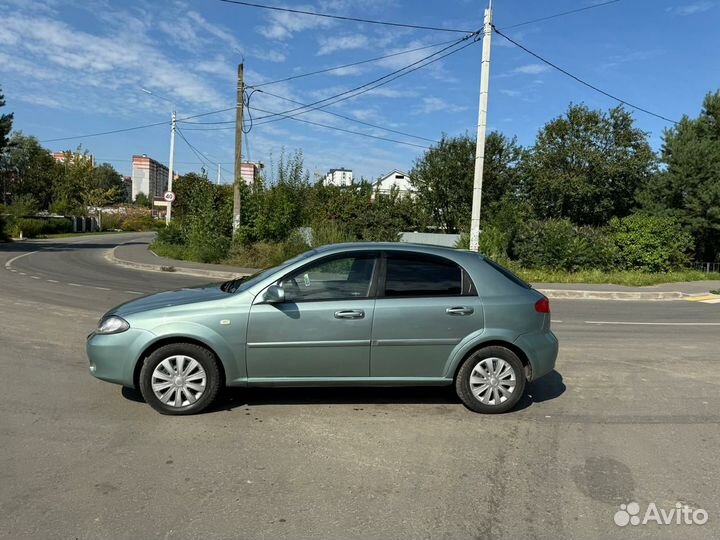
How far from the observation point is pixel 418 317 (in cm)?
475

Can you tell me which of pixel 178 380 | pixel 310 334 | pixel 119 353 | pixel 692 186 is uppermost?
pixel 692 186

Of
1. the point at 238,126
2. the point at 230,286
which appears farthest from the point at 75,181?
the point at 230,286

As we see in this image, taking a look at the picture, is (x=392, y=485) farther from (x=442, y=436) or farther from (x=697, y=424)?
(x=697, y=424)

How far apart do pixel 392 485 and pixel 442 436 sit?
37.5 inches

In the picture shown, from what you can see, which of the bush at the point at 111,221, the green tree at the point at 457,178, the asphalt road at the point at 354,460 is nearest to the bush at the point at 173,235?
the green tree at the point at 457,178

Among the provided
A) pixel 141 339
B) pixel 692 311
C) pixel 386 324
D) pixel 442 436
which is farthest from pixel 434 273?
pixel 692 311

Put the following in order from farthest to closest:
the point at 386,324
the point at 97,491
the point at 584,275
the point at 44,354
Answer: the point at 584,275 → the point at 44,354 → the point at 386,324 → the point at 97,491

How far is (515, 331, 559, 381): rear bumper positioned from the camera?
194 inches

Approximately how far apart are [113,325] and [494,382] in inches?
135

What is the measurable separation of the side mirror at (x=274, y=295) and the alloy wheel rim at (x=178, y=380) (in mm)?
815

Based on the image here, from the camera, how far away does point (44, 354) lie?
262 inches

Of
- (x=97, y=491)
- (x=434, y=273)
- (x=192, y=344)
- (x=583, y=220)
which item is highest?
(x=583, y=220)

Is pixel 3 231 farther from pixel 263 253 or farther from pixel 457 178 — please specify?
pixel 457 178

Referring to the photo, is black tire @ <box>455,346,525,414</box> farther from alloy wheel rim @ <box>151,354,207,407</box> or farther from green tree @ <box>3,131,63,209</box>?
green tree @ <box>3,131,63,209</box>
